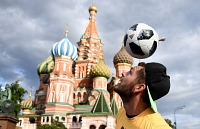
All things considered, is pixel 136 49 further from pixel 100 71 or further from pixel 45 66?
pixel 45 66

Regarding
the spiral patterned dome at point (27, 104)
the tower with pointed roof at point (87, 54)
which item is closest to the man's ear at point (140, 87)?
the tower with pointed roof at point (87, 54)

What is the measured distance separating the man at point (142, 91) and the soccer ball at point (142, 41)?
1.95ft

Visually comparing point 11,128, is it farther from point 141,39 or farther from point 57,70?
point 57,70

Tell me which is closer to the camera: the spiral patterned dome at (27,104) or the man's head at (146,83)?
the man's head at (146,83)

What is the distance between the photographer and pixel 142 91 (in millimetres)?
3568

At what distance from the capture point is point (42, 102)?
129 feet

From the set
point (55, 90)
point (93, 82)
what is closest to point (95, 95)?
point (93, 82)

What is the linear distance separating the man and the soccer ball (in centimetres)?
59

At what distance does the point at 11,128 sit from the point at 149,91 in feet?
38.5

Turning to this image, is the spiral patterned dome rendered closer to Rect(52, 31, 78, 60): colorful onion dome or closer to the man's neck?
Rect(52, 31, 78, 60): colorful onion dome

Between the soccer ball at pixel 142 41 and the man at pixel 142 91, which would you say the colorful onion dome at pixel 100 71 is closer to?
the soccer ball at pixel 142 41

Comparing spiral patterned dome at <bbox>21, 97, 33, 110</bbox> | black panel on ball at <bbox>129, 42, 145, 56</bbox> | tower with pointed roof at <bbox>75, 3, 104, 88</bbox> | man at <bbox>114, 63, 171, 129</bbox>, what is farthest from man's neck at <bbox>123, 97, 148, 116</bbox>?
spiral patterned dome at <bbox>21, 97, 33, 110</bbox>

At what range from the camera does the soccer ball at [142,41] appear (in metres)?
4.27

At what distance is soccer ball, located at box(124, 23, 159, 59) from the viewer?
4270 millimetres
